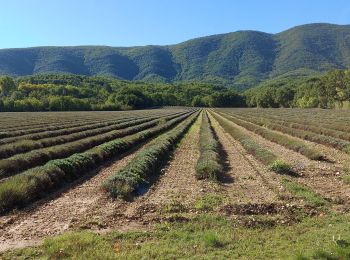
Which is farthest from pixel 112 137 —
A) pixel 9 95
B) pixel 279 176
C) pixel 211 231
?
pixel 9 95

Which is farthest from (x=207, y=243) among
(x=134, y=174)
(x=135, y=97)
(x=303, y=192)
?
(x=135, y=97)

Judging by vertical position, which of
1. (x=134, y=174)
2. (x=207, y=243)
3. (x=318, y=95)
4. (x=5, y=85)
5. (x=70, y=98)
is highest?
(x=5, y=85)

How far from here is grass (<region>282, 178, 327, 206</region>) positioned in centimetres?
1379

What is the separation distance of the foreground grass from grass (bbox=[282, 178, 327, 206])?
215 centimetres

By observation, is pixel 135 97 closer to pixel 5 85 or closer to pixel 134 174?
pixel 5 85

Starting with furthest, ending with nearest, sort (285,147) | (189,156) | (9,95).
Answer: (9,95) < (285,147) < (189,156)

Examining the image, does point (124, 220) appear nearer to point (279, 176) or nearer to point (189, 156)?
point (279, 176)

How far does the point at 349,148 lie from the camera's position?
26078 mm

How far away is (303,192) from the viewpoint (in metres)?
15.1

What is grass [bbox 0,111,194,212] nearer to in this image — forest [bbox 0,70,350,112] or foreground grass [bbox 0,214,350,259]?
foreground grass [bbox 0,214,350,259]

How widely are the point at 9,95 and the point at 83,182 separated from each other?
160 meters

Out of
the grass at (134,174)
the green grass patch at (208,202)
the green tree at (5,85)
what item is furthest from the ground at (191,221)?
the green tree at (5,85)

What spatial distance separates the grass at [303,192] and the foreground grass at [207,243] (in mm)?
2153

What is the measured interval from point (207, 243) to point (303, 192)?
6454mm
